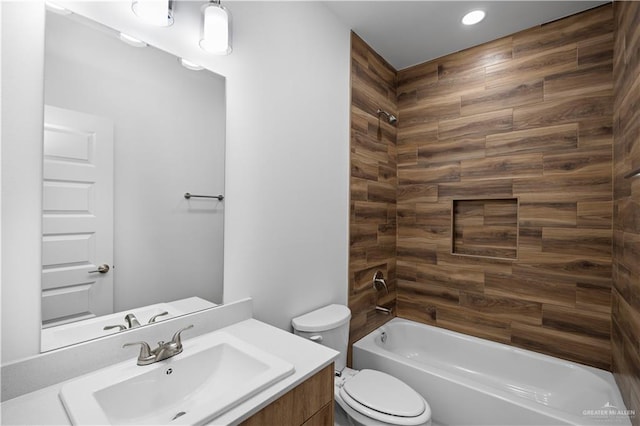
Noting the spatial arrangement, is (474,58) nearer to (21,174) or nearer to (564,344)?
(564,344)

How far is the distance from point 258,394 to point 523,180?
2.24 meters

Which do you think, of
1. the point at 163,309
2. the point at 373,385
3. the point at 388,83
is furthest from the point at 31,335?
the point at 388,83

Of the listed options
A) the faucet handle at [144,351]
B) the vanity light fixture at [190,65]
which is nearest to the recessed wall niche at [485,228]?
the vanity light fixture at [190,65]

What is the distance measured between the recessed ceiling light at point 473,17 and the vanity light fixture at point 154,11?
190 cm

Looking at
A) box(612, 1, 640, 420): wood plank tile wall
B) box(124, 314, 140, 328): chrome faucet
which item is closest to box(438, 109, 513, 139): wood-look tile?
box(612, 1, 640, 420): wood plank tile wall

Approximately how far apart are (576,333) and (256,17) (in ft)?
9.17

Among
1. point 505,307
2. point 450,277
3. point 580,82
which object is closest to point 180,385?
point 450,277

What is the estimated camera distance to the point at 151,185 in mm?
1226

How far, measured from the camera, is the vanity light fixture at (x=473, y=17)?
1.99 m

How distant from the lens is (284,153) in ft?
5.60

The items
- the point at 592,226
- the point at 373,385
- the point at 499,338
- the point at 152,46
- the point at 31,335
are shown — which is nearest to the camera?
the point at 31,335

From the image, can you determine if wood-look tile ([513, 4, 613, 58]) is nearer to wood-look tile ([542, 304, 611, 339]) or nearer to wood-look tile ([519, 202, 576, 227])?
wood-look tile ([519, 202, 576, 227])

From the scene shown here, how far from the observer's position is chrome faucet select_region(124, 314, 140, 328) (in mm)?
1125

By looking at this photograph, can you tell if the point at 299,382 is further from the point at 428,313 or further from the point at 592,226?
the point at 592,226
